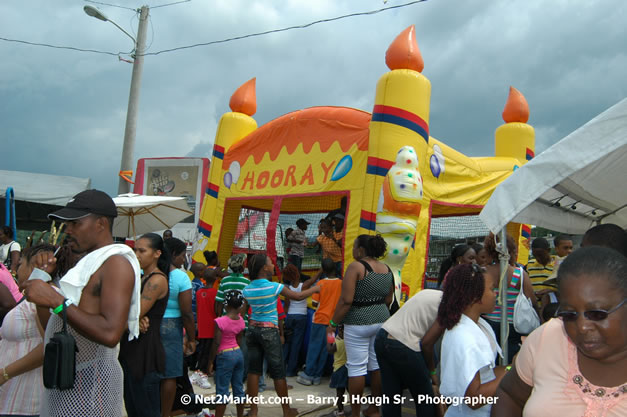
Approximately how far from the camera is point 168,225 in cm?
827

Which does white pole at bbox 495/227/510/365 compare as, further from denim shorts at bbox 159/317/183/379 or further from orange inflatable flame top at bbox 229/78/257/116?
orange inflatable flame top at bbox 229/78/257/116

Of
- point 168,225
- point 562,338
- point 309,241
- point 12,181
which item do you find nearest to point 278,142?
point 309,241

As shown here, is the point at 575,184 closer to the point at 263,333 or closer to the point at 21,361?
the point at 263,333

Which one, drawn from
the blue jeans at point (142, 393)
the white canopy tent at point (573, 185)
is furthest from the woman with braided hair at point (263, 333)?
the white canopy tent at point (573, 185)

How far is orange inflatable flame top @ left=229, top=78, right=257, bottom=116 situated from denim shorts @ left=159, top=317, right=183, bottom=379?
6428mm

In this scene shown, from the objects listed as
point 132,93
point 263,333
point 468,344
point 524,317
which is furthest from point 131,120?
point 468,344

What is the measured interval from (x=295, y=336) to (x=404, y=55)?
4.23 metres

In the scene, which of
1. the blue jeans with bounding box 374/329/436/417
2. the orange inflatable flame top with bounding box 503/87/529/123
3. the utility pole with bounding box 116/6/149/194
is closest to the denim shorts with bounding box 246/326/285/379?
the blue jeans with bounding box 374/329/436/417

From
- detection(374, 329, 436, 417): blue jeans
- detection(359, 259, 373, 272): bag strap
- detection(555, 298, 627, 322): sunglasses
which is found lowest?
detection(374, 329, 436, 417): blue jeans

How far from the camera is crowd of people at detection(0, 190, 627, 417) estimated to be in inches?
55.0

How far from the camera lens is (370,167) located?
673cm

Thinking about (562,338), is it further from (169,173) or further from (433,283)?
(169,173)

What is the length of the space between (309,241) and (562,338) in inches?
285

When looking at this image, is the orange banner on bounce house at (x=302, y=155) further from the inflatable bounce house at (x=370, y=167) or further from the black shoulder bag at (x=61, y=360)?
the black shoulder bag at (x=61, y=360)
